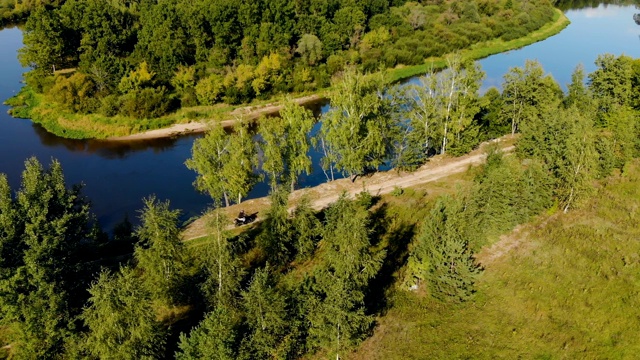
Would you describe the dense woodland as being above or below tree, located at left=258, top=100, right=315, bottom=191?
above

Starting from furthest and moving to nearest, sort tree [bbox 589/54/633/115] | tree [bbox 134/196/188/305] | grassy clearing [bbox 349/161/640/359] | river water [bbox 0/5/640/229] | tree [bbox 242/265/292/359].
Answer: tree [bbox 589/54/633/115] < river water [bbox 0/5/640/229] < tree [bbox 134/196/188/305] < grassy clearing [bbox 349/161/640/359] < tree [bbox 242/265/292/359]

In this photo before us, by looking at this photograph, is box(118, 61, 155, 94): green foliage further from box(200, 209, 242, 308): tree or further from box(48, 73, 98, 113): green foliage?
box(200, 209, 242, 308): tree

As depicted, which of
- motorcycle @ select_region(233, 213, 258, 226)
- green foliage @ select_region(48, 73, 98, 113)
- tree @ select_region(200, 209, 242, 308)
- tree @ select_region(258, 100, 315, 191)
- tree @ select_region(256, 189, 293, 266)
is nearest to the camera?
tree @ select_region(200, 209, 242, 308)

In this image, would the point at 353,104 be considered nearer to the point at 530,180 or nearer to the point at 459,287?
the point at 530,180

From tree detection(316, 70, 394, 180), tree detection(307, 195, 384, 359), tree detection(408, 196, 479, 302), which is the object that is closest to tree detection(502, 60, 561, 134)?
tree detection(316, 70, 394, 180)

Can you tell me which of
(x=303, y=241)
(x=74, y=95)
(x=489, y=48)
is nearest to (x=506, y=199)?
(x=303, y=241)
